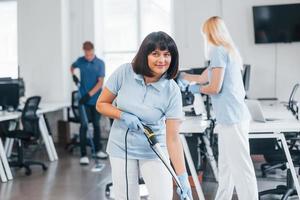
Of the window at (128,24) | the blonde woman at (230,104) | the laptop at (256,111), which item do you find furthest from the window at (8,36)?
the blonde woman at (230,104)

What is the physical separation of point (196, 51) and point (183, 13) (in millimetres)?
642

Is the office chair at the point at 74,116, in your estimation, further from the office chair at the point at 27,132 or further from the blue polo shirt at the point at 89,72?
the office chair at the point at 27,132

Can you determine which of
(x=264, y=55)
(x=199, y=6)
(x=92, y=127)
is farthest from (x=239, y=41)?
(x=92, y=127)

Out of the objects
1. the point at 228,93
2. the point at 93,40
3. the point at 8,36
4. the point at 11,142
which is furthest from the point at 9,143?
the point at 228,93

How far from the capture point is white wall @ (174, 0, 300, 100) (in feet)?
20.2

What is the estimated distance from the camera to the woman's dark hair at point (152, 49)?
182cm

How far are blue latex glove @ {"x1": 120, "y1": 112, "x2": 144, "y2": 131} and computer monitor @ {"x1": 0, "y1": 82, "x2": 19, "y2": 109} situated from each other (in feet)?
11.4

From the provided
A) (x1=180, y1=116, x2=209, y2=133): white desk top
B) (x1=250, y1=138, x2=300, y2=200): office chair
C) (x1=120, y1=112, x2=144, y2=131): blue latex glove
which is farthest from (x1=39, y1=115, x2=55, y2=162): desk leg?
(x1=120, y1=112, x2=144, y2=131): blue latex glove

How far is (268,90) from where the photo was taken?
6.23m

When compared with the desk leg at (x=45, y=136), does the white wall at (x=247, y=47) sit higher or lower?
higher

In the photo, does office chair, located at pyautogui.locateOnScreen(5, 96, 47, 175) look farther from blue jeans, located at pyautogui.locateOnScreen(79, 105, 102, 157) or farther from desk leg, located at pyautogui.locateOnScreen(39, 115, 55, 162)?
blue jeans, located at pyautogui.locateOnScreen(79, 105, 102, 157)

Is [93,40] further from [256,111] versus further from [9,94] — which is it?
[256,111]

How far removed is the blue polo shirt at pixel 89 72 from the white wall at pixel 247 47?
1499 millimetres

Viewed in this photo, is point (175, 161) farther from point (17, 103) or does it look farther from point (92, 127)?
point (92, 127)
